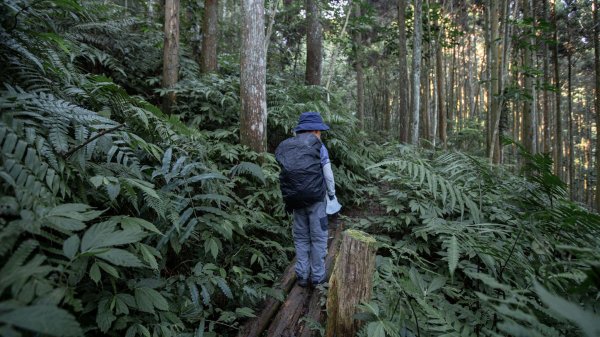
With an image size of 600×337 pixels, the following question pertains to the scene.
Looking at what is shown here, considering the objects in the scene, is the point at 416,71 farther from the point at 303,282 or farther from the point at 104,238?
the point at 104,238

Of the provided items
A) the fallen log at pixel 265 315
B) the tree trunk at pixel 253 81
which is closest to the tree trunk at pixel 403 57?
the tree trunk at pixel 253 81

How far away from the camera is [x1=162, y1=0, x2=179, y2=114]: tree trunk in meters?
6.27

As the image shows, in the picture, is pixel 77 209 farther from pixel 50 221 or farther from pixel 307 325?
pixel 307 325

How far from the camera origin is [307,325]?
10.4 feet

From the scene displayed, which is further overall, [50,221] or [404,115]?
[404,115]

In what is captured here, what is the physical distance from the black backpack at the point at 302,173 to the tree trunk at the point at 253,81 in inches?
76.8

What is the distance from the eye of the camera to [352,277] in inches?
98.1

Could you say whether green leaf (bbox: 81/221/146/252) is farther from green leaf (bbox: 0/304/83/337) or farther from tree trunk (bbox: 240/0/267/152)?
tree trunk (bbox: 240/0/267/152)

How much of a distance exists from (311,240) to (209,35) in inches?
238

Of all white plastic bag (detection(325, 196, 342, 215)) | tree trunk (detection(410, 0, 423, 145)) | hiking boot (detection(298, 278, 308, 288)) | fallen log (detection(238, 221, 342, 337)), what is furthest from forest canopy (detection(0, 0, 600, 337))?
tree trunk (detection(410, 0, 423, 145))

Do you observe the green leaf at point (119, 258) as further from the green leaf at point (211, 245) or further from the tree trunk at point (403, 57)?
the tree trunk at point (403, 57)

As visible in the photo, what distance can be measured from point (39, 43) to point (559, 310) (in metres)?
3.91

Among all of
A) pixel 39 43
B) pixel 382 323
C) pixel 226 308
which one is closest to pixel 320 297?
pixel 226 308

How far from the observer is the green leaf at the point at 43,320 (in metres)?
0.93
